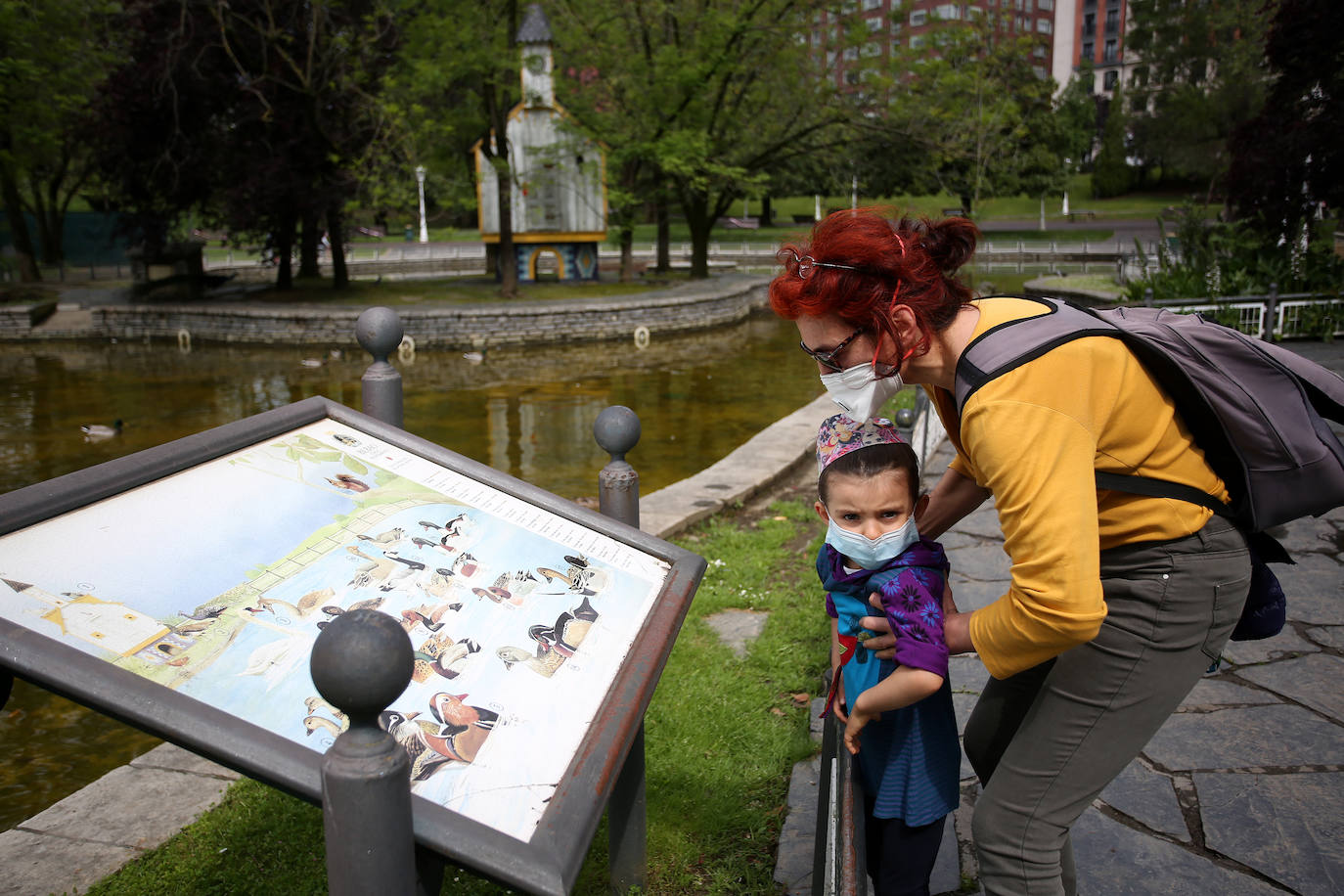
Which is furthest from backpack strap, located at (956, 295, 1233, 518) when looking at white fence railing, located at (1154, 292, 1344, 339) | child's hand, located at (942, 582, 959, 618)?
white fence railing, located at (1154, 292, 1344, 339)

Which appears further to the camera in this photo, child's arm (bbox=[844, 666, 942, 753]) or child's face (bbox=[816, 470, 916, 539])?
child's face (bbox=[816, 470, 916, 539])

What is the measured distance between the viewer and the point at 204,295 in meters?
24.1

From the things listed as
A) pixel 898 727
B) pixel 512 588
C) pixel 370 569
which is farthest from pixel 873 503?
pixel 370 569

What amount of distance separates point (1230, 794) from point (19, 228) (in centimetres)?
3189

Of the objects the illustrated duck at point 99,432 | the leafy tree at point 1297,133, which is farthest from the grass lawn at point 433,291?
the leafy tree at point 1297,133

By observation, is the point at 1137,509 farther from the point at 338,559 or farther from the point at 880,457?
the point at 338,559

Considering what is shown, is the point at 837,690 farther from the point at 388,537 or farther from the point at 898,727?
the point at 388,537

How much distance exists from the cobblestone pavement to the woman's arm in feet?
3.69

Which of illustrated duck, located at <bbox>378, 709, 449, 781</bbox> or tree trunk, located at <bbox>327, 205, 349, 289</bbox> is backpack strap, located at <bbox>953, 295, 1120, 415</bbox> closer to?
illustrated duck, located at <bbox>378, 709, 449, 781</bbox>

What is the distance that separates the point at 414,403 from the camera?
14.0m

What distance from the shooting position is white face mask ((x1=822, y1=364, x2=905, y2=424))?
200cm

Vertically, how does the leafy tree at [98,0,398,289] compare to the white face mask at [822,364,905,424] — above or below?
above

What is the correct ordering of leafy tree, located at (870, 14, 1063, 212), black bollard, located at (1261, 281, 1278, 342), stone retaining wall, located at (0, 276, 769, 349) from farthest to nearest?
leafy tree, located at (870, 14, 1063, 212) < stone retaining wall, located at (0, 276, 769, 349) < black bollard, located at (1261, 281, 1278, 342)

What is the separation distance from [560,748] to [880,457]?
878mm
